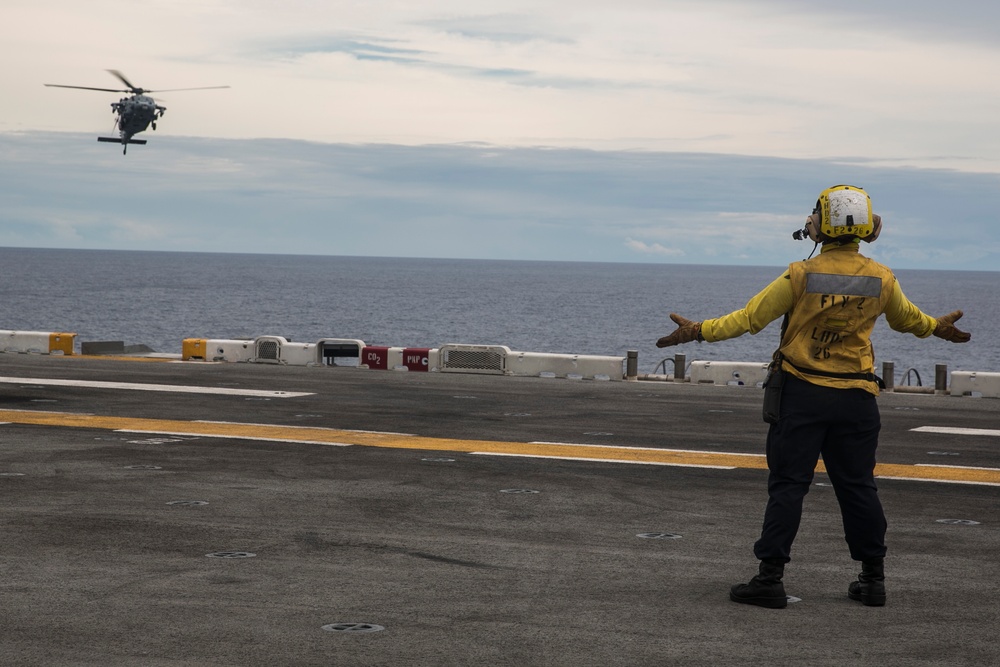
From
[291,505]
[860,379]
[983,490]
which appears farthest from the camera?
[983,490]

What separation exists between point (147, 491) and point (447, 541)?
3.08 meters

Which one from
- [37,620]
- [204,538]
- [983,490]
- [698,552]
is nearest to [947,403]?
[983,490]

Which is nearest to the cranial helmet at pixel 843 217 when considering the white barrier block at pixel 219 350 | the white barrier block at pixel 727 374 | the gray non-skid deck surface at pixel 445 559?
the gray non-skid deck surface at pixel 445 559

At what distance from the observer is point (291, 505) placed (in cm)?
937

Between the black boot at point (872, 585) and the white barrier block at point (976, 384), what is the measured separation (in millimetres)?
15533

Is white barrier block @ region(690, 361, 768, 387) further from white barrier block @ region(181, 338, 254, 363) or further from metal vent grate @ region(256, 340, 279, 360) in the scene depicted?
white barrier block @ region(181, 338, 254, 363)

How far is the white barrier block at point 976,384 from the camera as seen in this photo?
21.1 meters

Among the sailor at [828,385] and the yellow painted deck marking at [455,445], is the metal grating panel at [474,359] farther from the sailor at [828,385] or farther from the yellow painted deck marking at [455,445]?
the sailor at [828,385]

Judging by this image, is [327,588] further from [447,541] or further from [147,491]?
[147,491]

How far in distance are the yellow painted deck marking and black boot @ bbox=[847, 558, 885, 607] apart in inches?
207

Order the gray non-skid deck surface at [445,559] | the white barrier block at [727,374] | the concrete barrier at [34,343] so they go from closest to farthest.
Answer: the gray non-skid deck surface at [445,559] < the white barrier block at [727,374] < the concrete barrier at [34,343]

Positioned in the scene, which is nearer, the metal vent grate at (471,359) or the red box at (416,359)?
the metal vent grate at (471,359)

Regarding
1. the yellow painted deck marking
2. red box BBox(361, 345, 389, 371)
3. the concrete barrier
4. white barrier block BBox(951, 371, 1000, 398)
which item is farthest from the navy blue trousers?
the concrete barrier

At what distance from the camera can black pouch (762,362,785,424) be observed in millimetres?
6656
